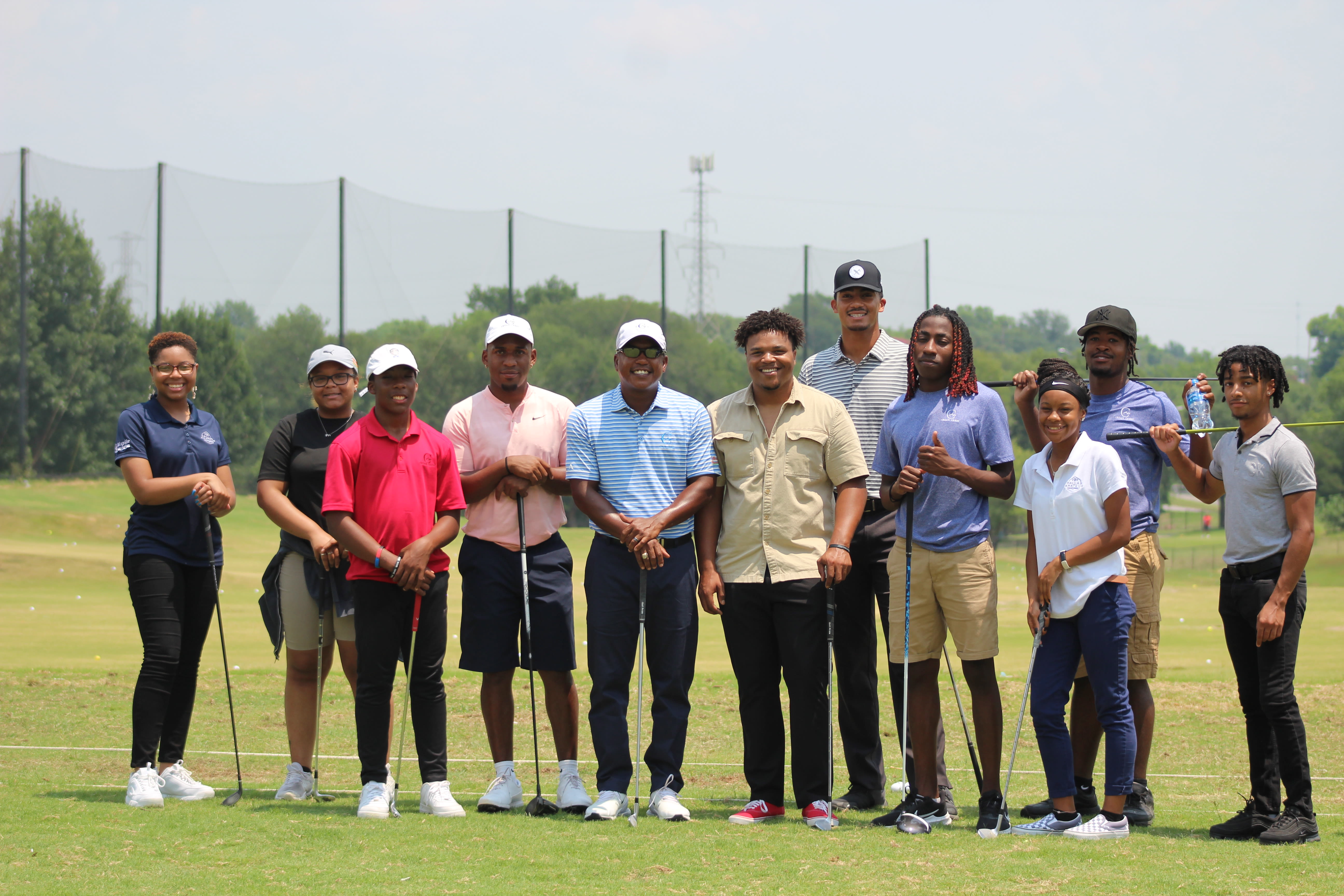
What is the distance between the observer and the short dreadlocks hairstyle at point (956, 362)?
5.59 meters

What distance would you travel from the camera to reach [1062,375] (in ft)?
18.3

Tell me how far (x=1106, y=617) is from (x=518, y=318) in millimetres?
2901

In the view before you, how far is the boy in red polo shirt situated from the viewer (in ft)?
18.0

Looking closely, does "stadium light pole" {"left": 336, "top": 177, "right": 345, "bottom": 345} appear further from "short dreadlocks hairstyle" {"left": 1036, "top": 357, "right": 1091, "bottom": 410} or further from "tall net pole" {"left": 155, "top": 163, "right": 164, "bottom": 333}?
"short dreadlocks hairstyle" {"left": 1036, "top": 357, "right": 1091, "bottom": 410}

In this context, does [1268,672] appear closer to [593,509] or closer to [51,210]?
[593,509]

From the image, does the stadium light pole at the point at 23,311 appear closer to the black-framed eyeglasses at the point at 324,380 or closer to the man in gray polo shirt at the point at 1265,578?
the black-framed eyeglasses at the point at 324,380

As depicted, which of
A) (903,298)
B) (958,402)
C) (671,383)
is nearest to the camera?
(958,402)

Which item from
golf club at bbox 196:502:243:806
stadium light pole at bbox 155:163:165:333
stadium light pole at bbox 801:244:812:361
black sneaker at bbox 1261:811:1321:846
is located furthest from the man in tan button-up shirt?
stadium light pole at bbox 801:244:812:361

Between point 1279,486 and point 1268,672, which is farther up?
point 1279,486

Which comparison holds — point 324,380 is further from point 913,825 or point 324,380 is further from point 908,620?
point 913,825

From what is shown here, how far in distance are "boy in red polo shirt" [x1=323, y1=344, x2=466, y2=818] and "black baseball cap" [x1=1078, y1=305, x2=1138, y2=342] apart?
9.65ft

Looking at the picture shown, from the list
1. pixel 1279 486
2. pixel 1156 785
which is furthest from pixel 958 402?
pixel 1156 785

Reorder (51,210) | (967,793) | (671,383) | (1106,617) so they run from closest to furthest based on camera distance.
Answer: (1106,617) → (967,793) → (51,210) → (671,383)

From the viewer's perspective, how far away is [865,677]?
19.9 ft
